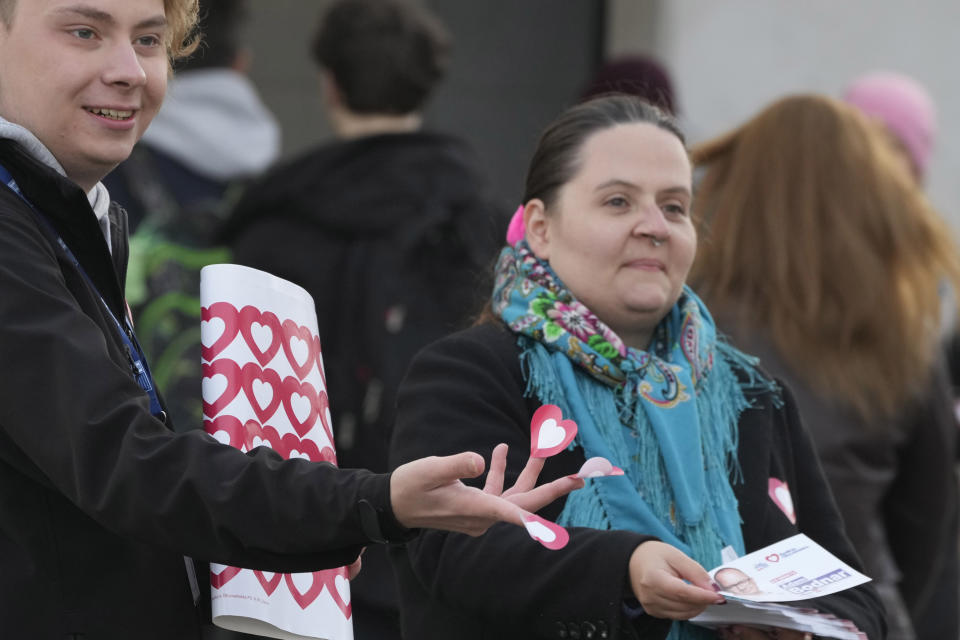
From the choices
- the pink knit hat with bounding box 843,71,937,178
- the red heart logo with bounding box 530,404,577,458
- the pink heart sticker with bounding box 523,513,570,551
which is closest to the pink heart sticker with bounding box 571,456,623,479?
the red heart logo with bounding box 530,404,577,458

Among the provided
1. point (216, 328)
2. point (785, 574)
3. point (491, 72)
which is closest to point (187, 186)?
point (216, 328)

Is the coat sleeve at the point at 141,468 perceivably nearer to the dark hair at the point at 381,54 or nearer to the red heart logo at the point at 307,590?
the red heart logo at the point at 307,590

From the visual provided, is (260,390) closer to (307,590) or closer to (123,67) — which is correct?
(307,590)

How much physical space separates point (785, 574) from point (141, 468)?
41.9 inches

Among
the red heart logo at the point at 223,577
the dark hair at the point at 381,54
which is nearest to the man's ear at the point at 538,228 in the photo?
the red heart logo at the point at 223,577

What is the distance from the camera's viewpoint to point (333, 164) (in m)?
4.60

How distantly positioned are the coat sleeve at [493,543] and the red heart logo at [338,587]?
14cm

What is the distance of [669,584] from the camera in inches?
93.7

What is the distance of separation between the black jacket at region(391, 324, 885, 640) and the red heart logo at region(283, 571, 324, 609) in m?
0.21

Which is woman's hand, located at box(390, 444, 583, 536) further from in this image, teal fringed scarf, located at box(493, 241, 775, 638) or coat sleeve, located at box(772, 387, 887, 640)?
coat sleeve, located at box(772, 387, 887, 640)

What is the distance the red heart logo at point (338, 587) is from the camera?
8.50 feet

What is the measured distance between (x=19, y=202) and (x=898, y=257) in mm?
2581

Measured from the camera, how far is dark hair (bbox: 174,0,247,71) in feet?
16.6

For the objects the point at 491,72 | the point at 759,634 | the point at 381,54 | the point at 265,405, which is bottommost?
the point at 759,634
